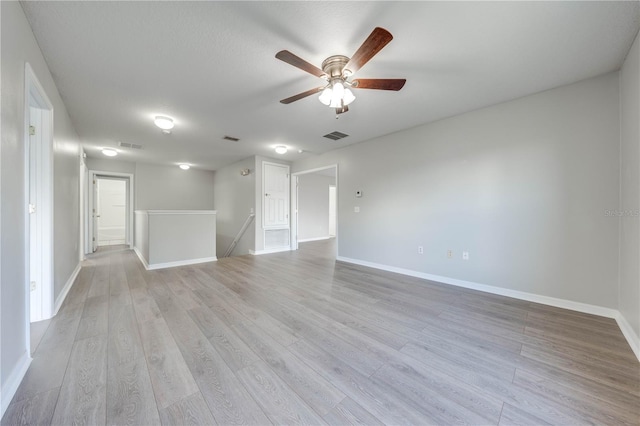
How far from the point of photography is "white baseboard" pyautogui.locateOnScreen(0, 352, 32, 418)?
1241 millimetres

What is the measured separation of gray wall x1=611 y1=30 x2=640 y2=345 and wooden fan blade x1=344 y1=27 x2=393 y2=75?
2117 millimetres

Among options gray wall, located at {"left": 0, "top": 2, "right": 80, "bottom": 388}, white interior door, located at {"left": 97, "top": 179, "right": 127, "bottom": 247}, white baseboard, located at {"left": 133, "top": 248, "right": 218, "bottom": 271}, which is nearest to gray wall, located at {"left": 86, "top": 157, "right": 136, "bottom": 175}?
white interior door, located at {"left": 97, "top": 179, "right": 127, "bottom": 247}

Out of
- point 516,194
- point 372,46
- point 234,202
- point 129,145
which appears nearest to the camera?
point 372,46

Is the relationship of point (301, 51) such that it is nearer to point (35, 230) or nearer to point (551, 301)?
point (35, 230)

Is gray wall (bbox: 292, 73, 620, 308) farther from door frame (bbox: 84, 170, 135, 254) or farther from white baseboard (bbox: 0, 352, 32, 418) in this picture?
door frame (bbox: 84, 170, 135, 254)

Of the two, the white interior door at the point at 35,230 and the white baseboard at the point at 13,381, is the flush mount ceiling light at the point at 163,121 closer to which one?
the white interior door at the point at 35,230

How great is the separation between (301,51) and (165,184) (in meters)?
6.77

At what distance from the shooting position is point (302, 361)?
1.67m

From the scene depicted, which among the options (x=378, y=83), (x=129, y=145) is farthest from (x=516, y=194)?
(x=129, y=145)

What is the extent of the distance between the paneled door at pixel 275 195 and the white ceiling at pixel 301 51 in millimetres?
2556

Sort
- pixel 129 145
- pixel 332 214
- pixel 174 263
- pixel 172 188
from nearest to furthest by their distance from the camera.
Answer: pixel 174 263 → pixel 129 145 → pixel 172 188 → pixel 332 214

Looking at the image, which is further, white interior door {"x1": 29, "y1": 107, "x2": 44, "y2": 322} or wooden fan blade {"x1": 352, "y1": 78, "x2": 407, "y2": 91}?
white interior door {"x1": 29, "y1": 107, "x2": 44, "y2": 322}

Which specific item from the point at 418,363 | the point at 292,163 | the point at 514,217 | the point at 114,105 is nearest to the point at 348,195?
the point at 292,163

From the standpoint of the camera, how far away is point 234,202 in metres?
6.79
